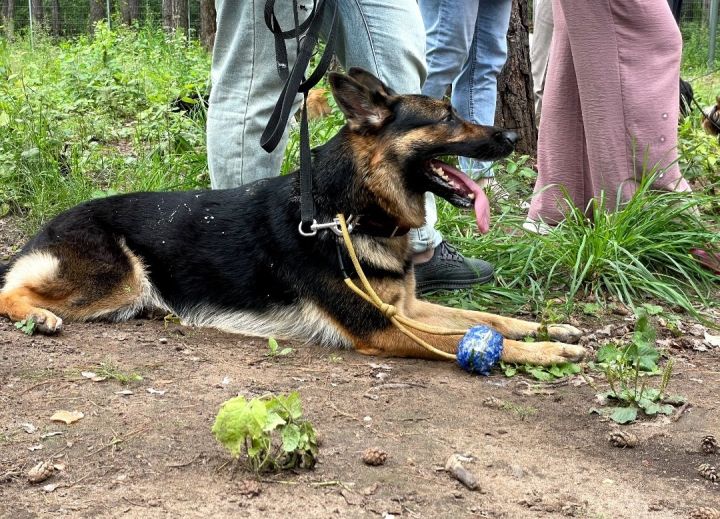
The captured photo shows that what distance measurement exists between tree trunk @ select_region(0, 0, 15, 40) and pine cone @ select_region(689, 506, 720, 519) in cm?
1307

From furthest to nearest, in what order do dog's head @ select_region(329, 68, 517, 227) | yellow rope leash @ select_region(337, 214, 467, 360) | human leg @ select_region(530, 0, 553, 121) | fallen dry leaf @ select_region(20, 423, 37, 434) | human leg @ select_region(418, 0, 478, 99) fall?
human leg @ select_region(530, 0, 553, 121), human leg @ select_region(418, 0, 478, 99), dog's head @ select_region(329, 68, 517, 227), yellow rope leash @ select_region(337, 214, 467, 360), fallen dry leaf @ select_region(20, 423, 37, 434)

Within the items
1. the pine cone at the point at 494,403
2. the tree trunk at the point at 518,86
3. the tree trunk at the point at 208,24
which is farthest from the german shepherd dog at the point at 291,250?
the tree trunk at the point at 208,24

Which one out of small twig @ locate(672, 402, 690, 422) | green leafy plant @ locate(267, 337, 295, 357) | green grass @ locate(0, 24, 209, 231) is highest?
green grass @ locate(0, 24, 209, 231)

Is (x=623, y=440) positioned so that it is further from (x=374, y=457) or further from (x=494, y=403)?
(x=374, y=457)

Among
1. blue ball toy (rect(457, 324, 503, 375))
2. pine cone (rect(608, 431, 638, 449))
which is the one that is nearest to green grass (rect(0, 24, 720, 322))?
blue ball toy (rect(457, 324, 503, 375))

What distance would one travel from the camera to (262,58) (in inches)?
156

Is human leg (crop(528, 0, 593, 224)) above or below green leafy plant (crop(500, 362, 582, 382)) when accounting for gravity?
above

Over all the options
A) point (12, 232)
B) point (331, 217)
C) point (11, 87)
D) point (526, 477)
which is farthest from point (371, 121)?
point (11, 87)

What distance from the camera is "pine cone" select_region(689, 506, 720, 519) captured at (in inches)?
88.7

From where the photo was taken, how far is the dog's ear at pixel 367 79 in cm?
363

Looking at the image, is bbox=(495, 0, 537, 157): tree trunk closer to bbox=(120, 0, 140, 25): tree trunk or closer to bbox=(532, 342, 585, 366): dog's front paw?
bbox=(532, 342, 585, 366): dog's front paw

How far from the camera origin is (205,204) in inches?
162

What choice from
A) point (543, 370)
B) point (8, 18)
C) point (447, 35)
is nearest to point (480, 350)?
point (543, 370)

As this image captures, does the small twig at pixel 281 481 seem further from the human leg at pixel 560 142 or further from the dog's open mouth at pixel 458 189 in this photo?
the human leg at pixel 560 142
